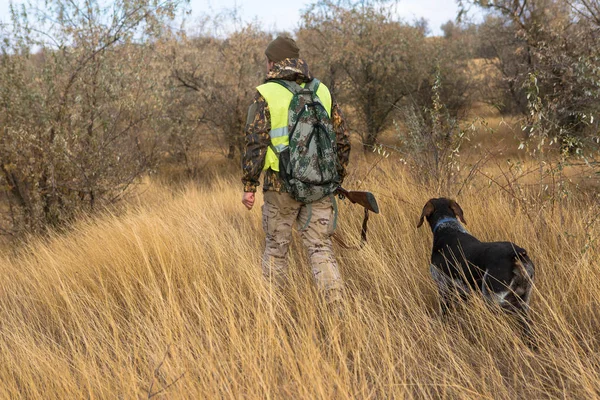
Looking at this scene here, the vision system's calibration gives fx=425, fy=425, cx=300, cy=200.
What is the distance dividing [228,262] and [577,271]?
2451 mm

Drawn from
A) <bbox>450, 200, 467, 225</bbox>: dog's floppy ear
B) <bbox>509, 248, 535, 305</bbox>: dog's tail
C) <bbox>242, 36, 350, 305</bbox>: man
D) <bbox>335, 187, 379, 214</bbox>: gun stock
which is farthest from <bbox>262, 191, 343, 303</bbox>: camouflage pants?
<bbox>509, 248, 535, 305</bbox>: dog's tail

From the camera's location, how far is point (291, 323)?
8.46ft

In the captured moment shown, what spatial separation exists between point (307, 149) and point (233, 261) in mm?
1164

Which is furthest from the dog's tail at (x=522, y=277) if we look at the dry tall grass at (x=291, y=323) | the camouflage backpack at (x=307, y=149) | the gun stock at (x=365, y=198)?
the camouflage backpack at (x=307, y=149)

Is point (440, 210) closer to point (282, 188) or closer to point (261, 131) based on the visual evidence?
point (282, 188)

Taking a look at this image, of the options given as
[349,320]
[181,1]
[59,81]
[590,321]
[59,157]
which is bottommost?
[590,321]

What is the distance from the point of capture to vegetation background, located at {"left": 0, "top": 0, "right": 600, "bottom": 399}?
200 centimetres

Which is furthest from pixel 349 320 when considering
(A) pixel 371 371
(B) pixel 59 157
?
(B) pixel 59 157

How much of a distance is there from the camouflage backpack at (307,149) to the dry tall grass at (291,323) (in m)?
0.65

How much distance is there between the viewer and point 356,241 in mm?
3791

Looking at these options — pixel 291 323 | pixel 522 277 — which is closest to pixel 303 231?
pixel 291 323

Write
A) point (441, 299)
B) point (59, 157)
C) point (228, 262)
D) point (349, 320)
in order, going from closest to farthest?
1. point (349, 320)
2. point (441, 299)
3. point (228, 262)
4. point (59, 157)

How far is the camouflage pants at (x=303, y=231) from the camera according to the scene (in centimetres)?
286

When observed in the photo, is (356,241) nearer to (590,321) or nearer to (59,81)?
(590,321)
